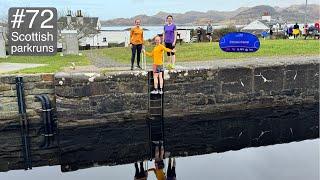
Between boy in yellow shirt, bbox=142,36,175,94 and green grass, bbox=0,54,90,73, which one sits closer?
boy in yellow shirt, bbox=142,36,175,94

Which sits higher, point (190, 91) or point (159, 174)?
point (190, 91)

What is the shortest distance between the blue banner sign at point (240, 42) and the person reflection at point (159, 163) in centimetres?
504

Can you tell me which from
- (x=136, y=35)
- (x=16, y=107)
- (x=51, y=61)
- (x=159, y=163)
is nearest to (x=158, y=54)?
(x=136, y=35)

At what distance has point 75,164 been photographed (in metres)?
10.9

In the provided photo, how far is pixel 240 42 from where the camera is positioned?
51.2 feet

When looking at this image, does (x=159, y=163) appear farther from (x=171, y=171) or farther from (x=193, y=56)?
(x=193, y=56)

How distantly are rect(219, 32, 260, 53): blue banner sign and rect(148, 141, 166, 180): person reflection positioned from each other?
16.5 feet

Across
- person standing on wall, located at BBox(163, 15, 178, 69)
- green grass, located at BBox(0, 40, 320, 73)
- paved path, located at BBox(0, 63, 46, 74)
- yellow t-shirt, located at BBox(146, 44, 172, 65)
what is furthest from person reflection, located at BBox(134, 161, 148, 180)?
paved path, located at BBox(0, 63, 46, 74)

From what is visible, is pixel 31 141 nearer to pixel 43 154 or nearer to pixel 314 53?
pixel 43 154

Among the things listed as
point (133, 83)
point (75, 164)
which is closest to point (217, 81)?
point (133, 83)

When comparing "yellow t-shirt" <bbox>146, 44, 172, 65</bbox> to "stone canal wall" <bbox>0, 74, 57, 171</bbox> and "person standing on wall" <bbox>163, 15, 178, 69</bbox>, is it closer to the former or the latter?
"person standing on wall" <bbox>163, 15, 178, 69</bbox>

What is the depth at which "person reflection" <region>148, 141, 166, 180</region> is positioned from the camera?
9.71 metres

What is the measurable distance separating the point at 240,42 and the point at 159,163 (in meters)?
6.53

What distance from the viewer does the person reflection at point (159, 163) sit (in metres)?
9.71
